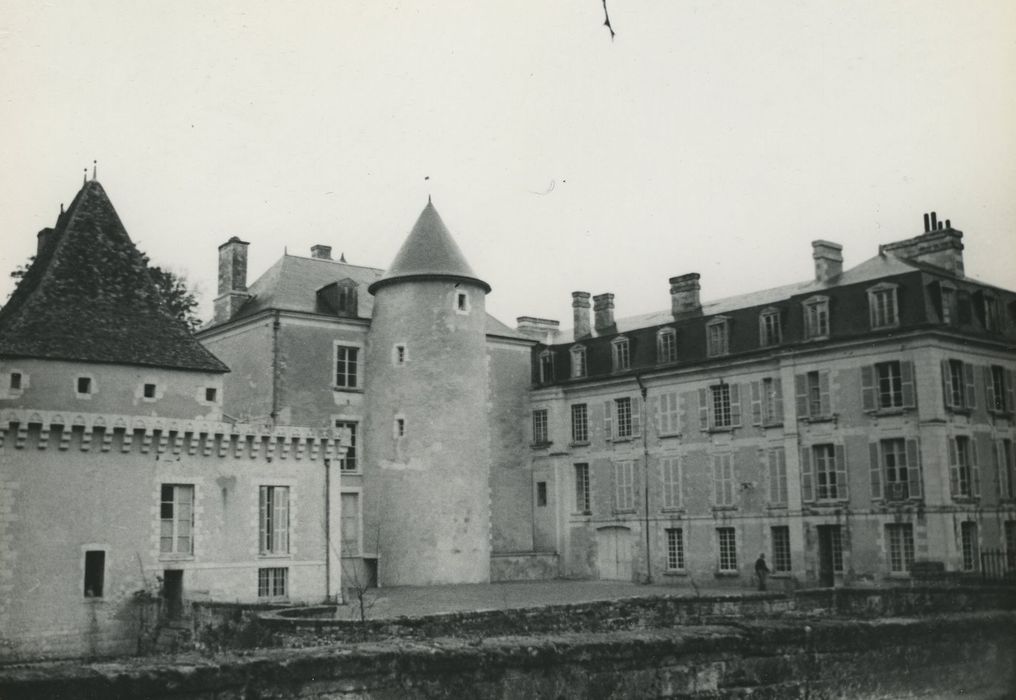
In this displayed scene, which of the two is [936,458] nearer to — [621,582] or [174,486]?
[621,582]

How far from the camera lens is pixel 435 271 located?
30094 mm

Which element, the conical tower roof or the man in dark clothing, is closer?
the man in dark clothing

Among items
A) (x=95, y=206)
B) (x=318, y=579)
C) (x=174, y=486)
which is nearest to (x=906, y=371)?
(x=318, y=579)

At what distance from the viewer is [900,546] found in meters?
24.6

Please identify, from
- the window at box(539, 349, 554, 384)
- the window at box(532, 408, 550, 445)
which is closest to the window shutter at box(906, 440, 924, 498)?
the window at box(532, 408, 550, 445)

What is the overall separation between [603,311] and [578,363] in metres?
2.70

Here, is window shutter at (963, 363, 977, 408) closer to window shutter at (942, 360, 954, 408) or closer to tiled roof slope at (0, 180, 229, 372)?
window shutter at (942, 360, 954, 408)

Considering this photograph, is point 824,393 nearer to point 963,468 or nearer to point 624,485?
point 963,468

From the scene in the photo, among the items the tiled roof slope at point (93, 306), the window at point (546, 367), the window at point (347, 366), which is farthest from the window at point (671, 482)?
the tiled roof slope at point (93, 306)

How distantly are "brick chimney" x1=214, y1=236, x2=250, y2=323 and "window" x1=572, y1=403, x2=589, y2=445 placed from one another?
11.8 metres

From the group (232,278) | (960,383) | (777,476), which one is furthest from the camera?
(232,278)

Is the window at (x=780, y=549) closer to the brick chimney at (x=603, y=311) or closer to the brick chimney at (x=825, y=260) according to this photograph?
the brick chimney at (x=825, y=260)

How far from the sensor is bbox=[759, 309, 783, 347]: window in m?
28.3

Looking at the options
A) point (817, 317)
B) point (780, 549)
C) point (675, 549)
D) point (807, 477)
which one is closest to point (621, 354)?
point (675, 549)
